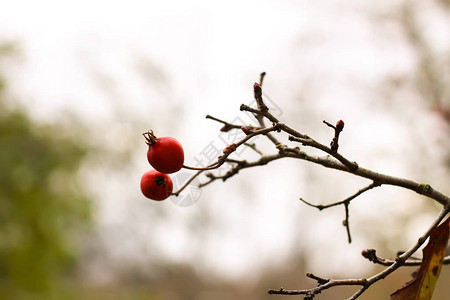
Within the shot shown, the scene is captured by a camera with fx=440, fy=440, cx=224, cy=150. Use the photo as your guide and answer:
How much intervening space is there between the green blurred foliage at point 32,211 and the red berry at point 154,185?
4.13 m

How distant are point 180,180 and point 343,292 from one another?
544 cm

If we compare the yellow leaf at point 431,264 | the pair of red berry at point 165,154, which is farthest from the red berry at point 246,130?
the yellow leaf at point 431,264

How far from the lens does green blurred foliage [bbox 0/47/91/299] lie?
14.5 ft

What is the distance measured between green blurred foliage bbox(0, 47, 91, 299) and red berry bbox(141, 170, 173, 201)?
413 centimetres

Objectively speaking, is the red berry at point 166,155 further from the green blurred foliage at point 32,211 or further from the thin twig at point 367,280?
the green blurred foliage at point 32,211

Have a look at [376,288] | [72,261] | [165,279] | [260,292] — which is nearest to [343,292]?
[376,288]

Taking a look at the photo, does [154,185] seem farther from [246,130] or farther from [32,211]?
[32,211]

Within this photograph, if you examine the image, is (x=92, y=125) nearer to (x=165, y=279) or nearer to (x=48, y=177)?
(x=48, y=177)

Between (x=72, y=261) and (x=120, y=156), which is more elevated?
(x=120, y=156)

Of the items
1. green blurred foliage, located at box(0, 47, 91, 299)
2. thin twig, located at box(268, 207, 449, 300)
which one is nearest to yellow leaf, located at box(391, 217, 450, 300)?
thin twig, located at box(268, 207, 449, 300)

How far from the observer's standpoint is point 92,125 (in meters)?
5.76

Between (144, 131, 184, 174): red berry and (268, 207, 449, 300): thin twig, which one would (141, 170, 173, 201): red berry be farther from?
(268, 207, 449, 300): thin twig

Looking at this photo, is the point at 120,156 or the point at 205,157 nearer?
the point at 205,157

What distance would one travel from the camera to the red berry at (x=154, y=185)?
0.56 metres
